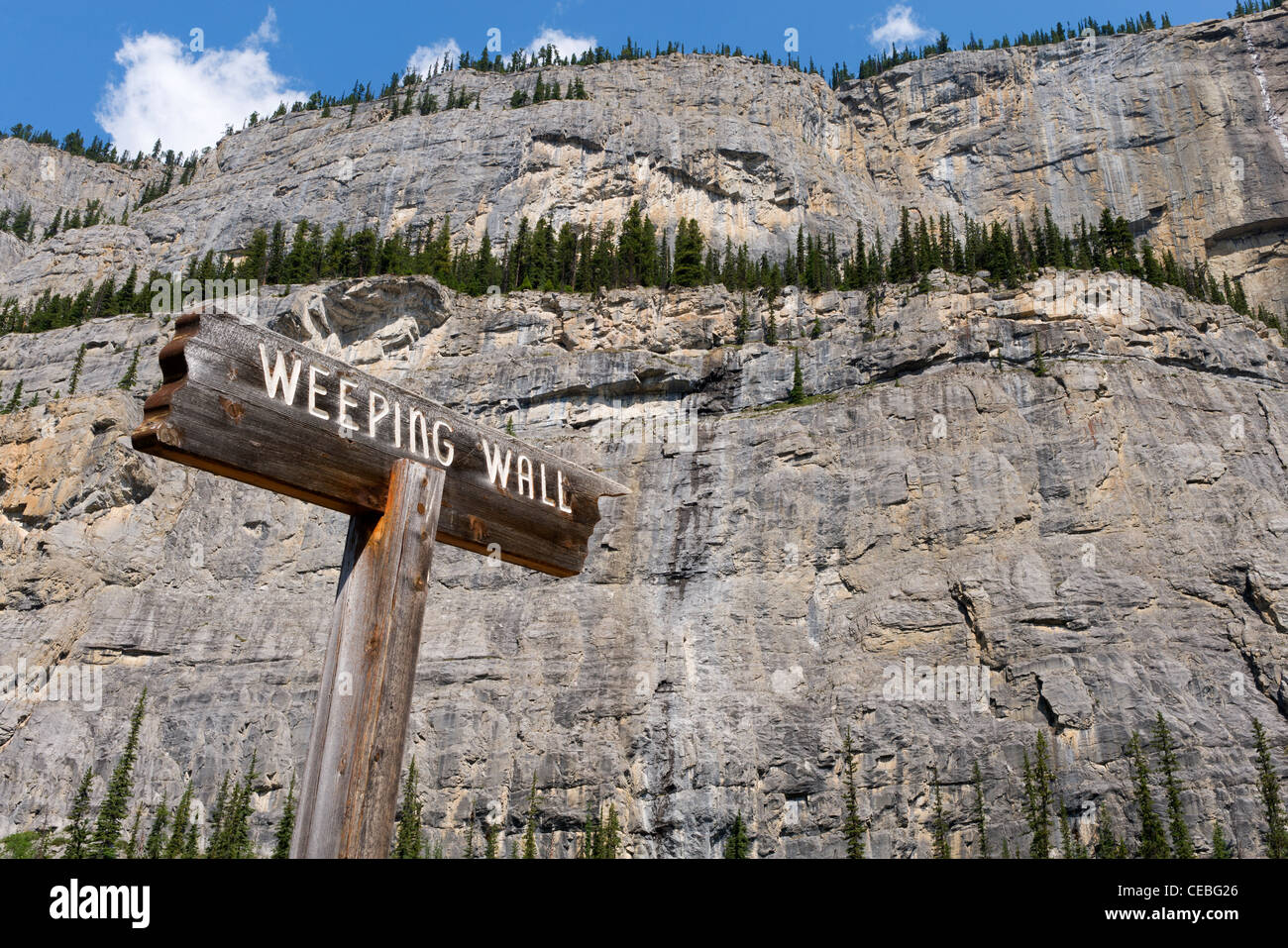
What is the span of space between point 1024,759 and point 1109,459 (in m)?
19.5

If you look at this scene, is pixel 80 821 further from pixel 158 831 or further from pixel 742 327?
pixel 742 327

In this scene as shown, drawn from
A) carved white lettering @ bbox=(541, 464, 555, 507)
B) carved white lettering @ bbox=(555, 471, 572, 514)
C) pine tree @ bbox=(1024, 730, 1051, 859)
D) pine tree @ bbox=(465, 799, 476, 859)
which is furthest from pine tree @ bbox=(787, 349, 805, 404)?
carved white lettering @ bbox=(541, 464, 555, 507)

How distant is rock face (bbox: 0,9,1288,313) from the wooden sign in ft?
311

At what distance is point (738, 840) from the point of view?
1907 inches

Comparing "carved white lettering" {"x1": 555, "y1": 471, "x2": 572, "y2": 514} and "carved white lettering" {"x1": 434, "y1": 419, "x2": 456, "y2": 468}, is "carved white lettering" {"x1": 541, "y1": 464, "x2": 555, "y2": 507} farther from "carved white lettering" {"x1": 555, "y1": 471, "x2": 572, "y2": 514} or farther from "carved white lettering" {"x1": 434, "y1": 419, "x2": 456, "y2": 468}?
"carved white lettering" {"x1": 434, "y1": 419, "x2": 456, "y2": 468}

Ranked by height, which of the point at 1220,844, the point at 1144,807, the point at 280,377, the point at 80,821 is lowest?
the point at 280,377

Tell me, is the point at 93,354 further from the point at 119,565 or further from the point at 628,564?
the point at 628,564

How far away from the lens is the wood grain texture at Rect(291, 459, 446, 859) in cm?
322

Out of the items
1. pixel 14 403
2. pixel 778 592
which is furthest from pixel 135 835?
pixel 14 403

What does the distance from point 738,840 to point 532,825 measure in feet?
34.3

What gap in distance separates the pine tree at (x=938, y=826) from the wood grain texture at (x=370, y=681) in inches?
1886

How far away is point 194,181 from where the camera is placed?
10969 cm

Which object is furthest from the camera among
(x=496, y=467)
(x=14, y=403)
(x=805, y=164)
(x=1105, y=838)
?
(x=805, y=164)

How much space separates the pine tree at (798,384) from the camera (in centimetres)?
6800
